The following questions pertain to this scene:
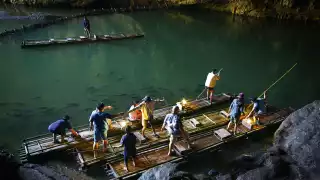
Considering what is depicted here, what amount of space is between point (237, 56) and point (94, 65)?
13811 millimetres

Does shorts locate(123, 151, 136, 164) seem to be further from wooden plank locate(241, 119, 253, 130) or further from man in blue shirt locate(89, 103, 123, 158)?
wooden plank locate(241, 119, 253, 130)

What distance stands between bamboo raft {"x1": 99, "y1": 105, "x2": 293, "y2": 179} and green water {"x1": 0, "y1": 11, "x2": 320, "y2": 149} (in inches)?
181

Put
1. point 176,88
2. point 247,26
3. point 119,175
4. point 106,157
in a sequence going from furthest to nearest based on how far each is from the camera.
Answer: point 247,26, point 176,88, point 106,157, point 119,175

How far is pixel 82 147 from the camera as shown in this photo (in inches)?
565

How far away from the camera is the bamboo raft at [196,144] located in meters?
13.1

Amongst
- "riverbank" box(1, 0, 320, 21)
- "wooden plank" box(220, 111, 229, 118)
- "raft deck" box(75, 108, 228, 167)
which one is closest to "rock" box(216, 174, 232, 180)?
"raft deck" box(75, 108, 228, 167)

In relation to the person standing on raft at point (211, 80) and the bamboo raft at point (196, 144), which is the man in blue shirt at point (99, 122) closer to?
the bamboo raft at point (196, 144)

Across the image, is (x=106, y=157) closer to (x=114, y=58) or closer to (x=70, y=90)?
(x=70, y=90)

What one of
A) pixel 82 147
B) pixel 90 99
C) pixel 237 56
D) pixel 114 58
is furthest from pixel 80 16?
pixel 82 147

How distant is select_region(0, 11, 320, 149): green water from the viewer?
20000mm

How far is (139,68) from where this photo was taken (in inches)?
1061

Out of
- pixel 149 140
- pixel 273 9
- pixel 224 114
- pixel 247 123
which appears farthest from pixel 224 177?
pixel 273 9

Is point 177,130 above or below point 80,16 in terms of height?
below

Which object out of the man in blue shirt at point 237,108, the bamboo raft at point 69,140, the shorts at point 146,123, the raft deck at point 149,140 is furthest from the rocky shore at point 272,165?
the shorts at point 146,123
